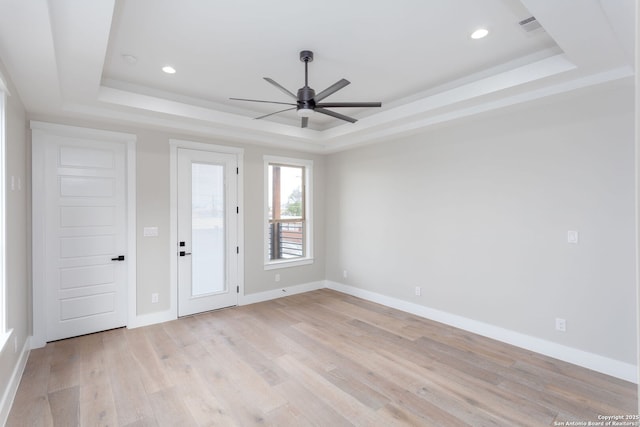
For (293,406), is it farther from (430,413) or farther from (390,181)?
(390,181)

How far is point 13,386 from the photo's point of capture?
2.54 meters

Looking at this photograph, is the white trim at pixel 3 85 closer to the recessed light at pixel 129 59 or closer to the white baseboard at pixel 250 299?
the recessed light at pixel 129 59

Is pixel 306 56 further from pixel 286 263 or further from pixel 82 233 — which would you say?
pixel 286 263

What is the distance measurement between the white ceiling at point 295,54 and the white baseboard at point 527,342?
248 centimetres

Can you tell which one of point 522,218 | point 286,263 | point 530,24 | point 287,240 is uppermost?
point 530,24

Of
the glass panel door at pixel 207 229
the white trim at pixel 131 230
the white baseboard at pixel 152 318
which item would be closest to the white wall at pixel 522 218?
the glass panel door at pixel 207 229

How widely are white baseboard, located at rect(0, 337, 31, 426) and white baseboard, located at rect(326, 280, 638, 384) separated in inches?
165

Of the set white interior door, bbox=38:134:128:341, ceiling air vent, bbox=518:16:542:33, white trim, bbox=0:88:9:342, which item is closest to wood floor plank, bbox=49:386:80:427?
white trim, bbox=0:88:9:342

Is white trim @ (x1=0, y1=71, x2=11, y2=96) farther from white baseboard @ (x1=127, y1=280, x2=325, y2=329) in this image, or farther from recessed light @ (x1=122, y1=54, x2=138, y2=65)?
white baseboard @ (x1=127, y1=280, x2=325, y2=329)

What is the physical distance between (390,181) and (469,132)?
1328 millimetres

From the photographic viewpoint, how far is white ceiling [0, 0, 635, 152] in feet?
6.73

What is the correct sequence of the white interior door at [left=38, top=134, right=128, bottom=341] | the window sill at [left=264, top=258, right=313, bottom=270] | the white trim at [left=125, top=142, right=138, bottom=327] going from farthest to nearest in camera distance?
the window sill at [left=264, top=258, right=313, bottom=270] → the white trim at [left=125, top=142, right=138, bottom=327] → the white interior door at [left=38, top=134, right=128, bottom=341]

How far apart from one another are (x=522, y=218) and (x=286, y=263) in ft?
11.6

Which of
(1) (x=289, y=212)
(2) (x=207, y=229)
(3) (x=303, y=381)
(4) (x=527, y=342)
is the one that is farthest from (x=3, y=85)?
(4) (x=527, y=342)
